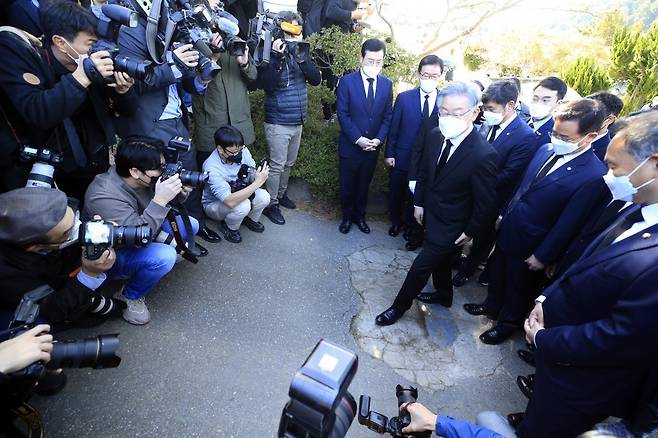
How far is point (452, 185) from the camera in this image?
121 inches

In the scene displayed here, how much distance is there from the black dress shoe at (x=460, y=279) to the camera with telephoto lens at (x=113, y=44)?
3.46m

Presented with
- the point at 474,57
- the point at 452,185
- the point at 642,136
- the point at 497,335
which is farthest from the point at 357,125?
the point at 474,57

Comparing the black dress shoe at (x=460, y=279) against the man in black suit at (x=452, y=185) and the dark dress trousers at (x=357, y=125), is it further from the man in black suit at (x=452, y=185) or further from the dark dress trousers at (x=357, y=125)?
the dark dress trousers at (x=357, y=125)

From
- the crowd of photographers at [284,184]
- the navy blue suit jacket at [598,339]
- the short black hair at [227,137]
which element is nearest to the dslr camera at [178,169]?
the crowd of photographers at [284,184]

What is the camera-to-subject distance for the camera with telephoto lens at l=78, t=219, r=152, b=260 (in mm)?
2258

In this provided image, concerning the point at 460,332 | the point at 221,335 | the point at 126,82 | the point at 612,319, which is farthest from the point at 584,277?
the point at 126,82

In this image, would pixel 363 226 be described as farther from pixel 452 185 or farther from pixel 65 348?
pixel 65 348

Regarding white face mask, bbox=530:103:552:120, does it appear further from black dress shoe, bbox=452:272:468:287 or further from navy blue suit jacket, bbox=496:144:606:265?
black dress shoe, bbox=452:272:468:287

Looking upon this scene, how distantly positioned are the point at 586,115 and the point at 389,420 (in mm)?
2419

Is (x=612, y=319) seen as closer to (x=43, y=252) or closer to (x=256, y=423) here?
(x=256, y=423)

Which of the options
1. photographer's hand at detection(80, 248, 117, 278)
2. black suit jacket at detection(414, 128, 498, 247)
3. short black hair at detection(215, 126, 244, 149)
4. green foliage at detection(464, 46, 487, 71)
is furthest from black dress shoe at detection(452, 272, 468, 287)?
green foliage at detection(464, 46, 487, 71)

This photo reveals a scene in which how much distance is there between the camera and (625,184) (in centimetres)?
191

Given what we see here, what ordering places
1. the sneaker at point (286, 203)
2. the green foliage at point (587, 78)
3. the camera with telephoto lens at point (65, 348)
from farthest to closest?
1. the green foliage at point (587, 78)
2. the sneaker at point (286, 203)
3. the camera with telephoto lens at point (65, 348)

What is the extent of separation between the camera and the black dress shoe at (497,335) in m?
3.44
